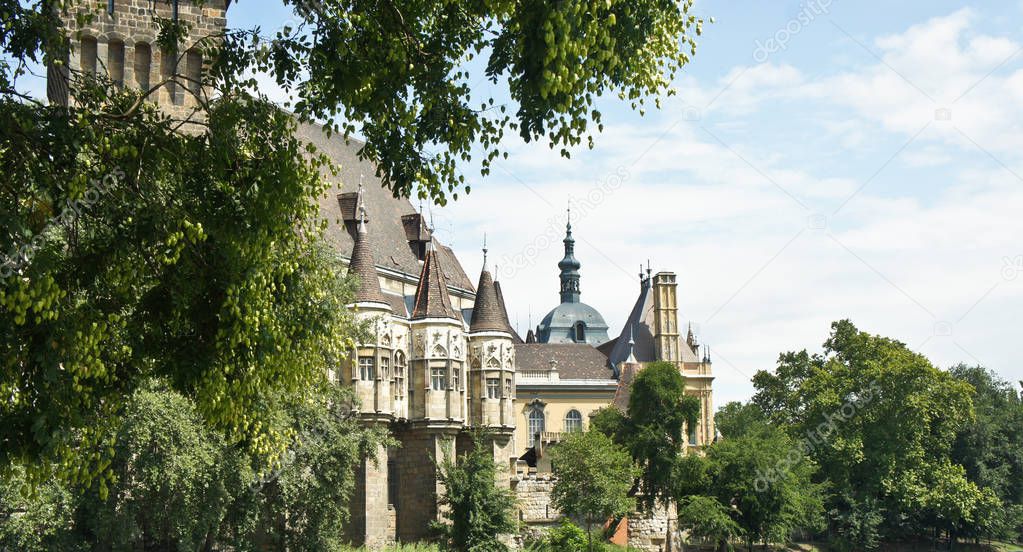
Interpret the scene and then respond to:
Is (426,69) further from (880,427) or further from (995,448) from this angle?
(995,448)

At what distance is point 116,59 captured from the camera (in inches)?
1280

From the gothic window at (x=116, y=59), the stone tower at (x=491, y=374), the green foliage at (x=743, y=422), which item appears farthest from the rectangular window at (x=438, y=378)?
the gothic window at (x=116, y=59)

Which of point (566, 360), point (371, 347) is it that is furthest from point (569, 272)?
point (371, 347)

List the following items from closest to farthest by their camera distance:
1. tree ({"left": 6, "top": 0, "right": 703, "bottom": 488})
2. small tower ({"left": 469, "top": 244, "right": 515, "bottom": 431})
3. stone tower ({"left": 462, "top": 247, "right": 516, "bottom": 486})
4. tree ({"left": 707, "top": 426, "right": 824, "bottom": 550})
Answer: tree ({"left": 6, "top": 0, "right": 703, "bottom": 488}) < stone tower ({"left": 462, "top": 247, "right": 516, "bottom": 486}) < small tower ({"left": 469, "top": 244, "right": 515, "bottom": 431}) < tree ({"left": 707, "top": 426, "right": 824, "bottom": 550})

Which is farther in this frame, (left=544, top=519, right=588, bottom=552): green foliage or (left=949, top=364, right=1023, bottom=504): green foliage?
(left=949, top=364, right=1023, bottom=504): green foliage

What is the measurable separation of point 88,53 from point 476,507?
2163 cm

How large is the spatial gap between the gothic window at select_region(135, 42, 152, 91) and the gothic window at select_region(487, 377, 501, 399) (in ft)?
80.5

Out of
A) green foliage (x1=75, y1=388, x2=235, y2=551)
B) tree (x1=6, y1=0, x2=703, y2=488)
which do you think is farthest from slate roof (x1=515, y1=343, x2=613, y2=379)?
tree (x1=6, y1=0, x2=703, y2=488)

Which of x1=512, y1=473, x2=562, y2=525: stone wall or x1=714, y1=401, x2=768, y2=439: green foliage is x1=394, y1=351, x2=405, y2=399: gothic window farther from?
x1=714, y1=401, x2=768, y2=439: green foliage

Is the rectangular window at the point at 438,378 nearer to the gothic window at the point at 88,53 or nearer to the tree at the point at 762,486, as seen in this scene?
the tree at the point at 762,486

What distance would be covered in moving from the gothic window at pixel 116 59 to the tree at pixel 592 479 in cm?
2671

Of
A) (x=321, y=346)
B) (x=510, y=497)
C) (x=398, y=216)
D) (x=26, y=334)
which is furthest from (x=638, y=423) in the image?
(x=26, y=334)

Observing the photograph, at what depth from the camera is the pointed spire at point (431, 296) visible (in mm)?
50875

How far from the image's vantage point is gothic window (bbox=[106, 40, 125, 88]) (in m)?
32.2
